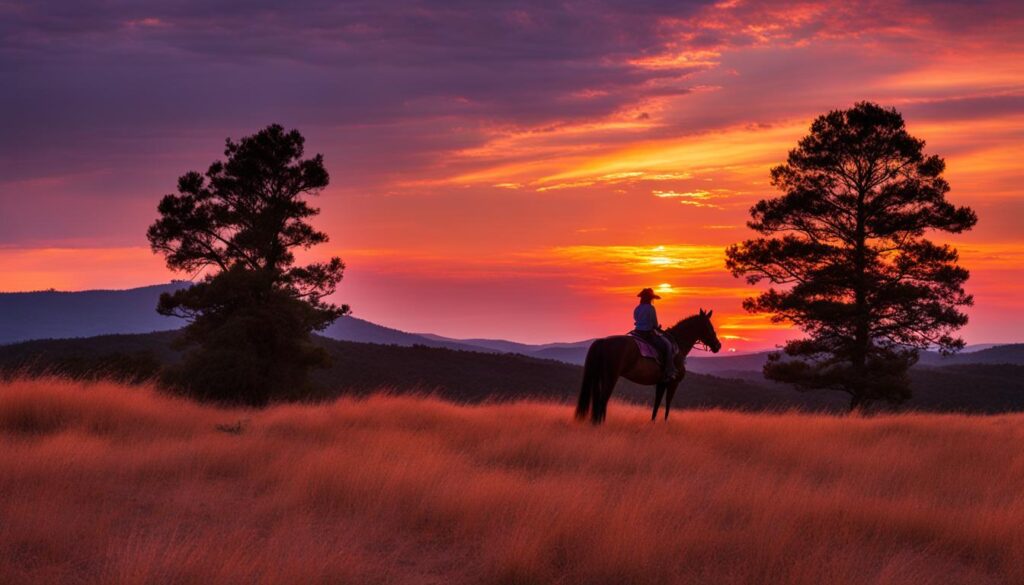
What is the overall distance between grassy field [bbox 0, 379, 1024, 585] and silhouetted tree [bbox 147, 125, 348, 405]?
1811cm

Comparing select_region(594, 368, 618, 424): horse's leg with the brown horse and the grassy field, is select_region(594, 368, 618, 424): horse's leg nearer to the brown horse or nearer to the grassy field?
the brown horse

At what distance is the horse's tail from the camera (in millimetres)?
15812

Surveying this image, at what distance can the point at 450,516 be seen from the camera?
8.20 metres

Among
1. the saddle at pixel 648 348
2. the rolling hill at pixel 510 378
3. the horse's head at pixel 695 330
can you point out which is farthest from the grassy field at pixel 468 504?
the rolling hill at pixel 510 378

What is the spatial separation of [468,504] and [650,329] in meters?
8.96

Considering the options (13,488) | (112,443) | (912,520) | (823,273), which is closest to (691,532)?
(912,520)

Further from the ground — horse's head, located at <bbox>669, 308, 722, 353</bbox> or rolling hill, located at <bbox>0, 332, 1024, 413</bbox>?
horse's head, located at <bbox>669, 308, 722, 353</bbox>

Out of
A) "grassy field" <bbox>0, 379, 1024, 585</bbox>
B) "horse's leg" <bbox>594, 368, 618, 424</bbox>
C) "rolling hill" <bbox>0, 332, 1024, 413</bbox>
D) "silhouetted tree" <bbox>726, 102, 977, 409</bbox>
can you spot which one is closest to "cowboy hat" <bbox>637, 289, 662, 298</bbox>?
"horse's leg" <bbox>594, 368, 618, 424</bbox>

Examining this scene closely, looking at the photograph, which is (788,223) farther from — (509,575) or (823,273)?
(509,575)

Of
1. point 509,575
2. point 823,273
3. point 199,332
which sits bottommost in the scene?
point 509,575

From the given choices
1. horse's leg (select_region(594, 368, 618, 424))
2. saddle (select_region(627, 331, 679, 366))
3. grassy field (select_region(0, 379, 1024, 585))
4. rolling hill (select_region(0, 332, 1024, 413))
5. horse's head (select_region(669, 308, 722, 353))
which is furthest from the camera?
rolling hill (select_region(0, 332, 1024, 413))

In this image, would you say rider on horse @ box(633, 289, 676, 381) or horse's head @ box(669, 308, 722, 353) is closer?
rider on horse @ box(633, 289, 676, 381)

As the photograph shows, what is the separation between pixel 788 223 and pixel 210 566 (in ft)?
99.2

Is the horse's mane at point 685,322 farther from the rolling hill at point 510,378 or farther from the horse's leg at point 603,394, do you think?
the rolling hill at point 510,378
